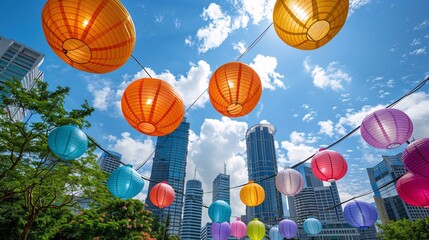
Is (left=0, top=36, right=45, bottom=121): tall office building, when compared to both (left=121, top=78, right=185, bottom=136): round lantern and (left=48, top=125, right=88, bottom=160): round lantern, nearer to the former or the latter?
(left=48, top=125, right=88, bottom=160): round lantern

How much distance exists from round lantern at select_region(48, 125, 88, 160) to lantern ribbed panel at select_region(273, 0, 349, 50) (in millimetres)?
4495

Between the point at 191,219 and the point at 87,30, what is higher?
the point at 191,219

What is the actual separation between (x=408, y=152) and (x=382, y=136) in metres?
0.56

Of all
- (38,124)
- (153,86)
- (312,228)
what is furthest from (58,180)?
(312,228)

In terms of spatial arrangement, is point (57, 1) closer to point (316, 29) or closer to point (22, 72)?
point (316, 29)

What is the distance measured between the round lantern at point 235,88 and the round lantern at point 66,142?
3.15 meters

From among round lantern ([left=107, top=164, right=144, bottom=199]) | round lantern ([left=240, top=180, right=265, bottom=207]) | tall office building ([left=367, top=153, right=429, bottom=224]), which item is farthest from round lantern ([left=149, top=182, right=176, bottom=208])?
tall office building ([left=367, top=153, right=429, bottom=224])

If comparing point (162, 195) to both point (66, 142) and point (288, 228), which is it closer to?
point (66, 142)

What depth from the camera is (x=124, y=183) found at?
5328 millimetres

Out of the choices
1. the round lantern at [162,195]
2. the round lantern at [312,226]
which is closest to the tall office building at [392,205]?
the round lantern at [312,226]

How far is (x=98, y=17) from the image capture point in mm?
2377

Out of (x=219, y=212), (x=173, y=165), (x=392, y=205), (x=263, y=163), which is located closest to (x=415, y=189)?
(x=219, y=212)

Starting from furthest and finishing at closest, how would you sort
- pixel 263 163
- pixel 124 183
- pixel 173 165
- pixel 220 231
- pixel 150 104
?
1. pixel 263 163
2. pixel 173 165
3. pixel 220 231
4. pixel 124 183
5. pixel 150 104

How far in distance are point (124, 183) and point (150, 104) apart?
3077 millimetres
